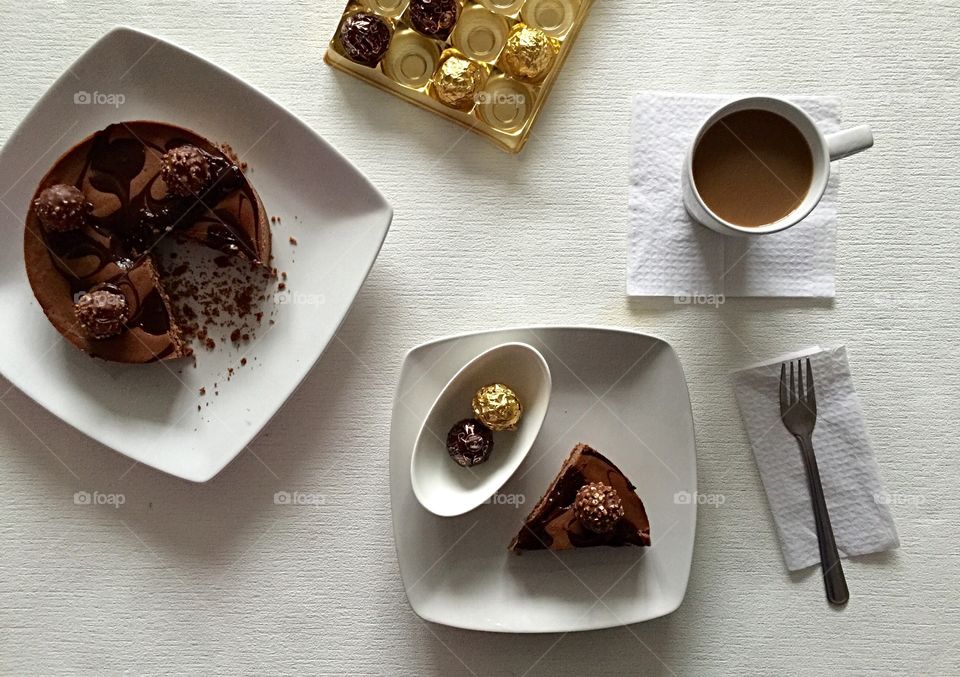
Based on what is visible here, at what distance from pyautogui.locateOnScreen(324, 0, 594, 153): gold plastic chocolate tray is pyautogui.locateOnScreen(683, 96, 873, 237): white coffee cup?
0.95ft

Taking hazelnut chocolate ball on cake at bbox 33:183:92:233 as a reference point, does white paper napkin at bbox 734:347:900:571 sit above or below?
below

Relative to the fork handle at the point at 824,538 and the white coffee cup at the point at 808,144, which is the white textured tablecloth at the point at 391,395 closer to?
the fork handle at the point at 824,538

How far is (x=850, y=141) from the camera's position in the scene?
1122 millimetres

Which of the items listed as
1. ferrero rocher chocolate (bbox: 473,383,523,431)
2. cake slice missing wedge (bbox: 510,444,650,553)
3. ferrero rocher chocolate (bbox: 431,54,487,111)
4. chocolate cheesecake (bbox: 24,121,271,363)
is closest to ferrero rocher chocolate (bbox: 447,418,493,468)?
ferrero rocher chocolate (bbox: 473,383,523,431)

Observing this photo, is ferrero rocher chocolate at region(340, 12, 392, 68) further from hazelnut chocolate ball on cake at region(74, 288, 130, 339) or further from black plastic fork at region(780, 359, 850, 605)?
black plastic fork at region(780, 359, 850, 605)

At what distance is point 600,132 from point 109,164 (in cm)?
82

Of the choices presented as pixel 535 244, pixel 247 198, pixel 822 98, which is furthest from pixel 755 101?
pixel 247 198

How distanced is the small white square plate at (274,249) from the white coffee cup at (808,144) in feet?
1.69

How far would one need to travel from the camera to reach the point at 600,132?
1.28 m

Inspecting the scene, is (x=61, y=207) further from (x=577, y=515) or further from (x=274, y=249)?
(x=577, y=515)

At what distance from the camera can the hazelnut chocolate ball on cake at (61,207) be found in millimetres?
1151

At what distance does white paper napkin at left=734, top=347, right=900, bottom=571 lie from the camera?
4.21 ft

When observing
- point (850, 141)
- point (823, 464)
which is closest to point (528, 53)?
point (850, 141)

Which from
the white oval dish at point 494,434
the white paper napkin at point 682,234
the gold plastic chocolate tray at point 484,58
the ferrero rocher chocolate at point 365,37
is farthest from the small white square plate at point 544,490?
the ferrero rocher chocolate at point 365,37
